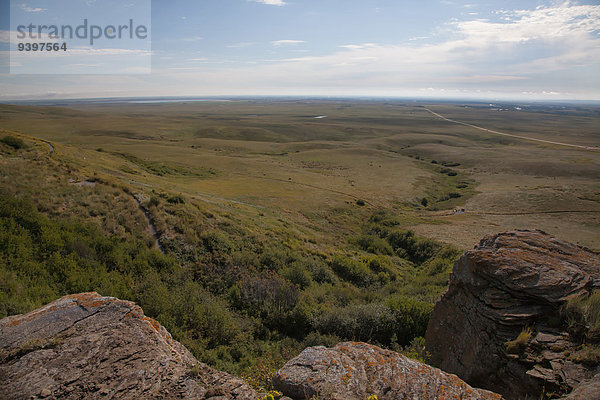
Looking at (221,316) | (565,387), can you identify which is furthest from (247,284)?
(565,387)

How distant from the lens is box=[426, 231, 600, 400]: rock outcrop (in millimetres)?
5910

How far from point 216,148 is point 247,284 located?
80188 mm

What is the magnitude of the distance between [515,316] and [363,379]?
4.11 m

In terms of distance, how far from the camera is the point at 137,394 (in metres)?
4.48

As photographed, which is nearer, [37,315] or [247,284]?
[37,315]

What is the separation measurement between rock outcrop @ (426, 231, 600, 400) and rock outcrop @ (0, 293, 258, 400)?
537 centimetres

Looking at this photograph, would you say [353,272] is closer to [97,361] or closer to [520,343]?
[520,343]

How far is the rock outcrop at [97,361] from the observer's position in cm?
440

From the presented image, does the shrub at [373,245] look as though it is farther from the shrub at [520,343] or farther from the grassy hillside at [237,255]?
the shrub at [520,343]

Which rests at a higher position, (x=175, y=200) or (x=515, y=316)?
(x=175, y=200)

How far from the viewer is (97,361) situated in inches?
191

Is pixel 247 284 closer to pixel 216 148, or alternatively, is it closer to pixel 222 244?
pixel 222 244

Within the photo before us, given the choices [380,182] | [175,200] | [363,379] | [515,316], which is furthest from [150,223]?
[380,182]

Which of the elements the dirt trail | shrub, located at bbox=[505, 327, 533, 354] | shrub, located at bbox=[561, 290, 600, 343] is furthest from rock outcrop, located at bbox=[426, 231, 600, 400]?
the dirt trail
